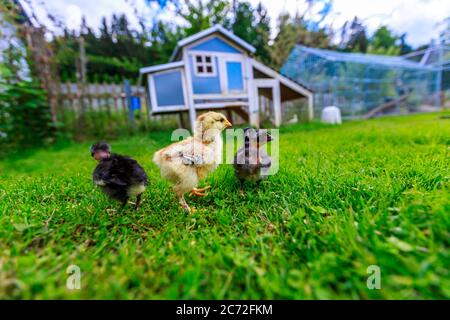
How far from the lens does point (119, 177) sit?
142 centimetres

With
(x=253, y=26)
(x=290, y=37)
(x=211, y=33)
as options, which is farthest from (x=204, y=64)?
(x=253, y=26)

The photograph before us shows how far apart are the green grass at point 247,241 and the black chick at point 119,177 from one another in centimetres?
17

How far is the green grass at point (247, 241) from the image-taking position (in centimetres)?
77

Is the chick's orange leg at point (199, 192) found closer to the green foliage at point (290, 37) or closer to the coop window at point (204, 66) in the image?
the coop window at point (204, 66)

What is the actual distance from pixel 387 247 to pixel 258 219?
0.69 meters

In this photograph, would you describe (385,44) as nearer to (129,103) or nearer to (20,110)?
(129,103)

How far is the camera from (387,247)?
840 mm

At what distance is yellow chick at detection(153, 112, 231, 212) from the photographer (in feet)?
4.77

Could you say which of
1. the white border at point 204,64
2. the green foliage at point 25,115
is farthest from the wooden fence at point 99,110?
the white border at point 204,64

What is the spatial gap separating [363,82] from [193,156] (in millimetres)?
12453

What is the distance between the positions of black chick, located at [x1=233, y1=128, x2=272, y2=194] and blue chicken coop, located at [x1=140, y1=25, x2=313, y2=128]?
182 inches

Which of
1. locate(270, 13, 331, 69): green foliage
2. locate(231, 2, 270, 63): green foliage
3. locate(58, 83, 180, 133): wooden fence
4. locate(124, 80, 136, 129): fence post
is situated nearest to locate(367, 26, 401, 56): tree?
locate(270, 13, 331, 69): green foliage

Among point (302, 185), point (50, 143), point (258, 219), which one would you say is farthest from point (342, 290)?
point (50, 143)
